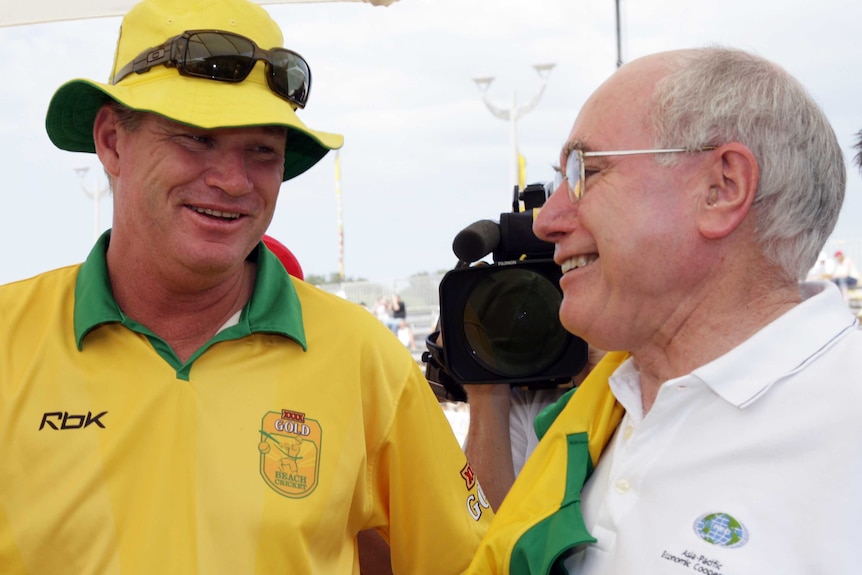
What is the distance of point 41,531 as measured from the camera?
5.51ft

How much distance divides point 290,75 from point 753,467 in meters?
1.17

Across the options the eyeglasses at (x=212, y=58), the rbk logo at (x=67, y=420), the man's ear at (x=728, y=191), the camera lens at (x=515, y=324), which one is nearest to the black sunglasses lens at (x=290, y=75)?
the eyeglasses at (x=212, y=58)

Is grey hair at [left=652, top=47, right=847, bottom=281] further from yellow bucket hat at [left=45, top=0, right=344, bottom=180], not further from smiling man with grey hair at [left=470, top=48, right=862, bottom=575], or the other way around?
yellow bucket hat at [left=45, top=0, right=344, bottom=180]

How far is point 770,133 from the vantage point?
156cm

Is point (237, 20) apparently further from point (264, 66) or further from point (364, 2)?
point (364, 2)

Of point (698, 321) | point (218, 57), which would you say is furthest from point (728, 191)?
point (218, 57)

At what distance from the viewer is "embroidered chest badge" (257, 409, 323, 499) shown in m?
1.81

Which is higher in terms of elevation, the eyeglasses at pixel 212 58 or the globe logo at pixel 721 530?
the eyeglasses at pixel 212 58

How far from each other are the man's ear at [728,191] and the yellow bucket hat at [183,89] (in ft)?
2.53

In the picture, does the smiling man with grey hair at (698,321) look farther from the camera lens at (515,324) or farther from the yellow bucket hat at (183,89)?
the yellow bucket hat at (183,89)

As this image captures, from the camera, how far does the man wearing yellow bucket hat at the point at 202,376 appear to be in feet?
5.63

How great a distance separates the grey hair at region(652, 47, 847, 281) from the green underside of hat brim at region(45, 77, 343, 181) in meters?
0.71

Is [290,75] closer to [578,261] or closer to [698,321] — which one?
[578,261]

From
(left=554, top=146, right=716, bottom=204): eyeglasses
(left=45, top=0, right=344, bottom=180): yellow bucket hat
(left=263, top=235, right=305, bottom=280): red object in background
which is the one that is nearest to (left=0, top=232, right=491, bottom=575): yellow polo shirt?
(left=45, top=0, right=344, bottom=180): yellow bucket hat
